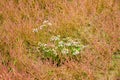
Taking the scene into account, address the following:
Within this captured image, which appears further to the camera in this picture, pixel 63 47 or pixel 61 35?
pixel 61 35

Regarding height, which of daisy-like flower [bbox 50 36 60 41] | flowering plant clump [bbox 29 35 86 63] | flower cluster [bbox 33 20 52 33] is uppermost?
flower cluster [bbox 33 20 52 33]

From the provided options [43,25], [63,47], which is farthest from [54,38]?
[43,25]

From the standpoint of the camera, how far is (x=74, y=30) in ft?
13.9

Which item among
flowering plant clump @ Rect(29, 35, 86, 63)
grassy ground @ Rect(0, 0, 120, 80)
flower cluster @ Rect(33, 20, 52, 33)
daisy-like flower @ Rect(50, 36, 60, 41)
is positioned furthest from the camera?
flower cluster @ Rect(33, 20, 52, 33)

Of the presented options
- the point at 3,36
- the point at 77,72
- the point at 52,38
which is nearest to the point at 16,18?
the point at 3,36

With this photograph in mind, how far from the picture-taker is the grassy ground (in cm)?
335

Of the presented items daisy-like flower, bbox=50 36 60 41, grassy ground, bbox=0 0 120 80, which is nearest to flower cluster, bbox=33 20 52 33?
grassy ground, bbox=0 0 120 80

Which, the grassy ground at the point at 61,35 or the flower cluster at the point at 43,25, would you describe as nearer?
the grassy ground at the point at 61,35

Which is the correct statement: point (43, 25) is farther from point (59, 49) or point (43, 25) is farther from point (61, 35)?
point (59, 49)

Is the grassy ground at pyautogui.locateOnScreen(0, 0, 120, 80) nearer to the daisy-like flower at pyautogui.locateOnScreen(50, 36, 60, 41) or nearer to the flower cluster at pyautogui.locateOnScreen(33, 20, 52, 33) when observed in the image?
the flower cluster at pyautogui.locateOnScreen(33, 20, 52, 33)

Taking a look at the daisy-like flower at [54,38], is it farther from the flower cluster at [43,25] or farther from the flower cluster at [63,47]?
the flower cluster at [43,25]

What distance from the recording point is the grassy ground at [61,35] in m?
3.35

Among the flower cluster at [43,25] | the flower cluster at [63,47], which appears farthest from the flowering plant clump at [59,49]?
the flower cluster at [43,25]

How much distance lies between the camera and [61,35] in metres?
4.17
